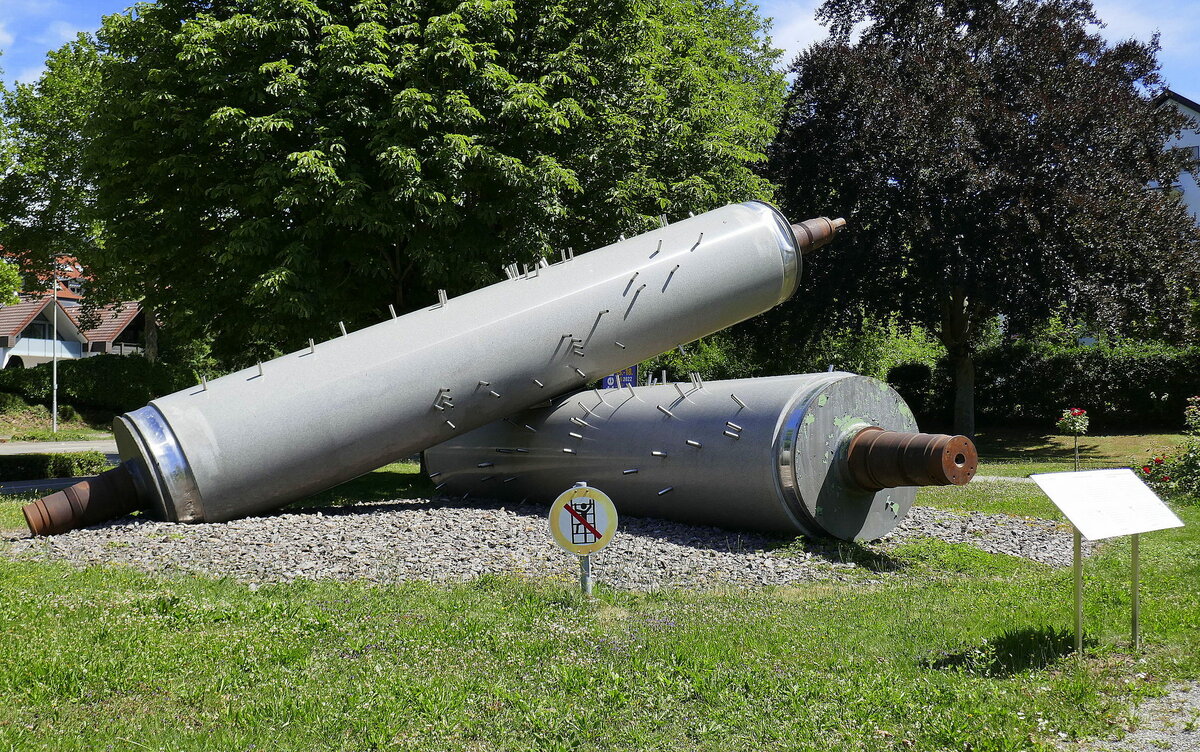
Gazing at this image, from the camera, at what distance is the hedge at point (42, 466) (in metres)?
17.8

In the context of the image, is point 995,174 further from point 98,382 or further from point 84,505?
point 98,382

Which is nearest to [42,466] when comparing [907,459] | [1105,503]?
[907,459]

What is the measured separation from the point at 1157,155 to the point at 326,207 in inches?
844

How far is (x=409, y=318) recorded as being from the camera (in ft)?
36.5

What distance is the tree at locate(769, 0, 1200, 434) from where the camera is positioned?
22875 mm

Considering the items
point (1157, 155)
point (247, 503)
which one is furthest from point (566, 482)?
point (1157, 155)

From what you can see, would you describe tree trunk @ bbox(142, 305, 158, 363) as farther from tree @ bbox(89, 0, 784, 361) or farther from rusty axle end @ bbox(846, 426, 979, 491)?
rusty axle end @ bbox(846, 426, 979, 491)

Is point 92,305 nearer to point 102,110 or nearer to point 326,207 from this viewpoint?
point 102,110

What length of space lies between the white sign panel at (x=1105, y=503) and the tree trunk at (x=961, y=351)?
21.1m

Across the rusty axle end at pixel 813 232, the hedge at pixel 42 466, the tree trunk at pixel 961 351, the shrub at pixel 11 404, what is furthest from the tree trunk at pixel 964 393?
the shrub at pixel 11 404

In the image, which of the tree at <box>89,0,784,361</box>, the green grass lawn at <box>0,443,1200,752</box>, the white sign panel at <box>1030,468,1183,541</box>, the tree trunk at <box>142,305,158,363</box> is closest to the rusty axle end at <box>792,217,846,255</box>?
the tree at <box>89,0,784,361</box>

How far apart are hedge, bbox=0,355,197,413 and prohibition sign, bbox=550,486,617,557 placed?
33.0m

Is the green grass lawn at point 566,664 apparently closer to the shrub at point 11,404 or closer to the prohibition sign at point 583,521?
the prohibition sign at point 583,521

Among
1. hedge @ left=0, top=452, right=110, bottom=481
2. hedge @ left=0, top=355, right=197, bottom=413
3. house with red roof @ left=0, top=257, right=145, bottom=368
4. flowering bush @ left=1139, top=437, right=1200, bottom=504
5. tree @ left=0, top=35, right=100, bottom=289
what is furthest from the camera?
house with red roof @ left=0, top=257, right=145, bottom=368
